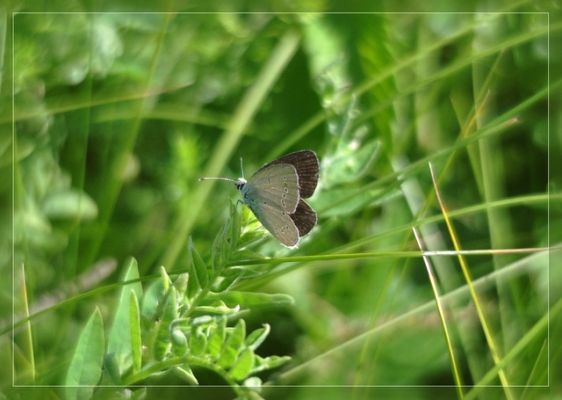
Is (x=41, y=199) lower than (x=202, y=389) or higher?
higher

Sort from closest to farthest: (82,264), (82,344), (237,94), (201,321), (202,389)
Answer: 1. (201,321)
2. (82,344)
3. (202,389)
4. (82,264)
5. (237,94)

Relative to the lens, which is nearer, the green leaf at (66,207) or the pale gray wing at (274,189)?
the pale gray wing at (274,189)

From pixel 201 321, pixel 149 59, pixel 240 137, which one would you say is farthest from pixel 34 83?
pixel 201 321

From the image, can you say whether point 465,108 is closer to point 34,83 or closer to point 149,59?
point 149,59

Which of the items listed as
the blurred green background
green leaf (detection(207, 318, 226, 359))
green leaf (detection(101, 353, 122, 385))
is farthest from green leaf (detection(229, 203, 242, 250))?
the blurred green background

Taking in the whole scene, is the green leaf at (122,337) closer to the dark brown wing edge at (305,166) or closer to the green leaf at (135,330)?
the green leaf at (135,330)

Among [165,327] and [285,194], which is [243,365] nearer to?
[165,327]

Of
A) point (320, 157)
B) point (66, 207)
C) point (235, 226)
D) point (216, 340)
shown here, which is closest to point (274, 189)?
point (235, 226)

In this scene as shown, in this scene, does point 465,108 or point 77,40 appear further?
point 465,108

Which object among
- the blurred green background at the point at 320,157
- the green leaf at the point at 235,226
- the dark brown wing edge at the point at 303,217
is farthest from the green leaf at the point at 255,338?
the blurred green background at the point at 320,157
